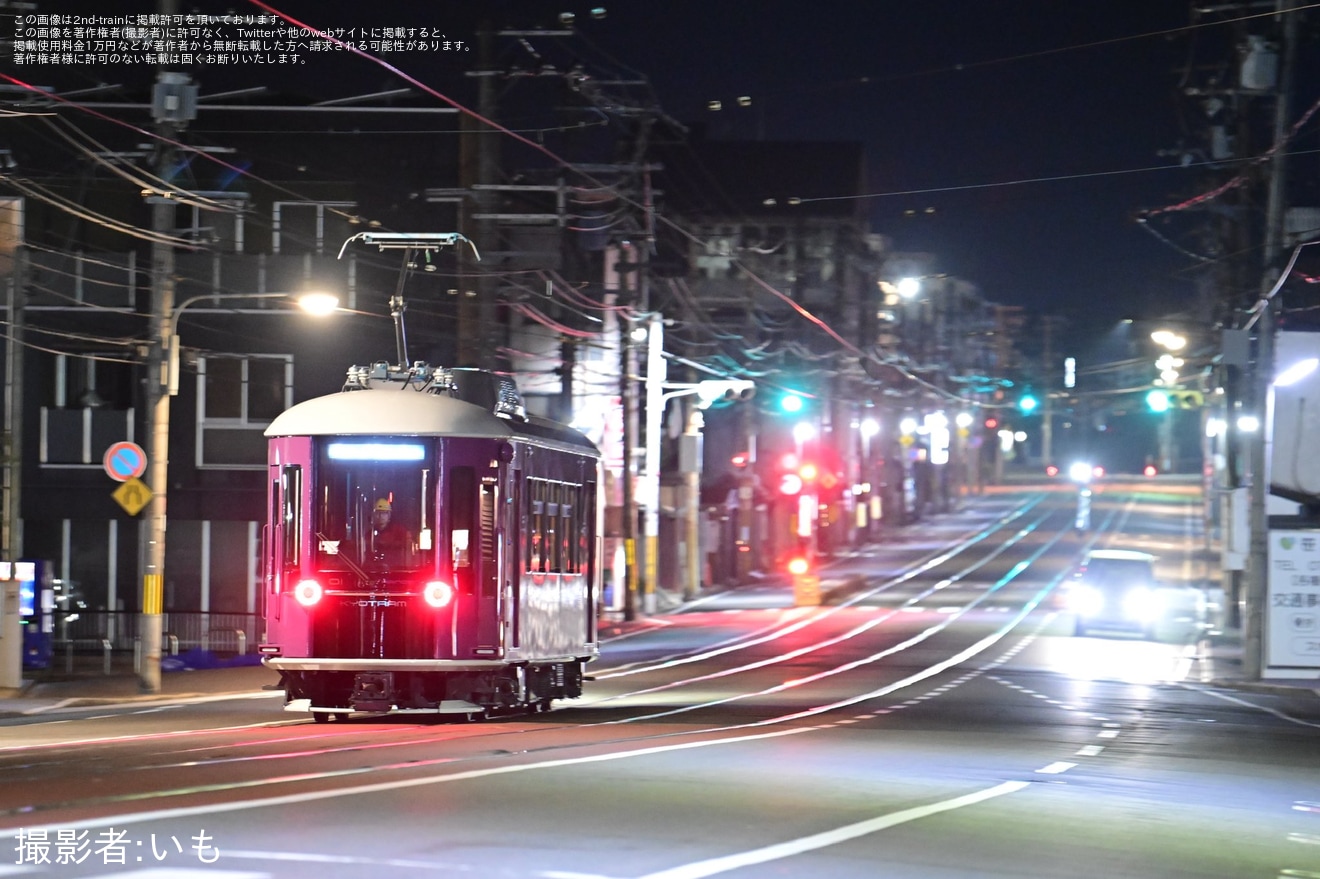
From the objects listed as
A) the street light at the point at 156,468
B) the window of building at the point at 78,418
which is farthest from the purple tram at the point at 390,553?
the window of building at the point at 78,418

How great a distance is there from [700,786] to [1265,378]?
73.2ft

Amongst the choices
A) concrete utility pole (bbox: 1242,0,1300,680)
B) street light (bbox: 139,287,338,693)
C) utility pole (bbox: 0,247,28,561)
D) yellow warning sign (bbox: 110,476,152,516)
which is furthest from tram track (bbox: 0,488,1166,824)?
utility pole (bbox: 0,247,28,561)

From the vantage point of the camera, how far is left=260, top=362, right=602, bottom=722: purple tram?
57.1ft

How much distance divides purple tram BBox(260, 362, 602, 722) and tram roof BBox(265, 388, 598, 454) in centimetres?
1

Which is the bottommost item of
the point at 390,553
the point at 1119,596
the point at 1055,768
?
the point at 1119,596

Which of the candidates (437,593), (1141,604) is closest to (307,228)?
(1141,604)

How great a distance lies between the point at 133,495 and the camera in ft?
80.8

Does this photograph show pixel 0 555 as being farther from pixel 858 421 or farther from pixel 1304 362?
pixel 858 421

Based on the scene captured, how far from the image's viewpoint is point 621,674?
30453 mm

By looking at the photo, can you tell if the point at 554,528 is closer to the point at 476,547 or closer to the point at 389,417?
the point at 476,547

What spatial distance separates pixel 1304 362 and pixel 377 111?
2290 cm

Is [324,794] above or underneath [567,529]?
underneath

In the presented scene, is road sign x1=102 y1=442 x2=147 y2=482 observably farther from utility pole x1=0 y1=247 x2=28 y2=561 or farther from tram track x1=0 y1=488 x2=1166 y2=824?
tram track x1=0 y1=488 x2=1166 y2=824

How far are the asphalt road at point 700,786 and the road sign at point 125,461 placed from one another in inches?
129
